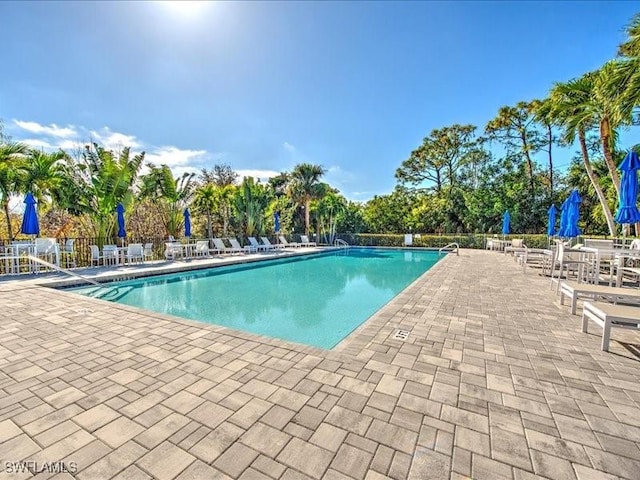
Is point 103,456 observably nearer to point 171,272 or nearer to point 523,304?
point 523,304

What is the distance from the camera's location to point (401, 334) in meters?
3.86

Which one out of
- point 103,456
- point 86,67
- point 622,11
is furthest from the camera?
point 86,67

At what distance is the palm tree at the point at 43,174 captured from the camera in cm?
953

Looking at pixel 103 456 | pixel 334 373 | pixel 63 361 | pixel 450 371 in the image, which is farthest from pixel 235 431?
pixel 63 361

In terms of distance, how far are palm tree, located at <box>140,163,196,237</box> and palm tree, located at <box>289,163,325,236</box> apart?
880 centimetres

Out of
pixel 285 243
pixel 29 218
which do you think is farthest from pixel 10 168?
pixel 285 243

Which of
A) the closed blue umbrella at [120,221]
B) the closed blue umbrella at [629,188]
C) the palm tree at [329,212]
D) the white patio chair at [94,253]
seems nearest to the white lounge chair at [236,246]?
the closed blue umbrella at [120,221]

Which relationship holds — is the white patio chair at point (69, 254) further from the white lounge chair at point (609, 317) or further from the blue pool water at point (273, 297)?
the white lounge chair at point (609, 317)

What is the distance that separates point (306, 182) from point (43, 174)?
15.1 metres

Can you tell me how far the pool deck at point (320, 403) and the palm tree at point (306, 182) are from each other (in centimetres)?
1893

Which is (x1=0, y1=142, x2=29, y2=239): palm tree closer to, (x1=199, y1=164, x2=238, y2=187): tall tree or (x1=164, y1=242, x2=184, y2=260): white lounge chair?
(x1=164, y1=242, x2=184, y2=260): white lounge chair

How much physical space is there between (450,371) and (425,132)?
2823cm

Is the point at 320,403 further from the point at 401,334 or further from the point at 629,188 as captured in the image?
the point at 629,188

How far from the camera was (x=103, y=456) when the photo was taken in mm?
1759
